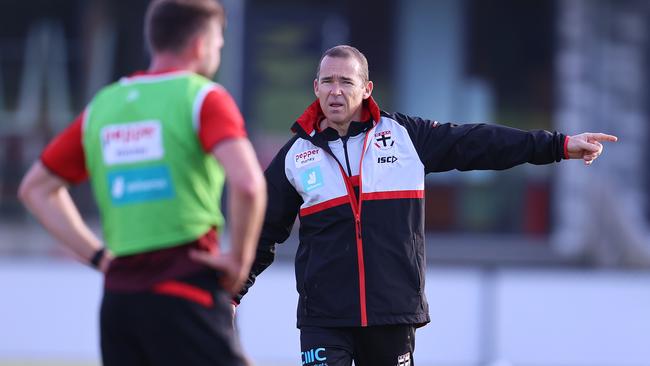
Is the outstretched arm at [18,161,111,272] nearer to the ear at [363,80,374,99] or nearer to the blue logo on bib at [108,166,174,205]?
the blue logo on bib at [108,166,174,205]

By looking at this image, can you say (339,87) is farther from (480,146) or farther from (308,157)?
(480,146)

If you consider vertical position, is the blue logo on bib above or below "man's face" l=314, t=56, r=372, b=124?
below

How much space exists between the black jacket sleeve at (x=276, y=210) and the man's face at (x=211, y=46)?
139 centimetres

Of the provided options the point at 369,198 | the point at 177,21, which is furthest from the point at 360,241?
the point at 177,21

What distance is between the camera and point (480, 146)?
5312 millimetres

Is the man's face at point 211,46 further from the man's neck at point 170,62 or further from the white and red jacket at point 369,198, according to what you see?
the white and red jacket at point 369,198

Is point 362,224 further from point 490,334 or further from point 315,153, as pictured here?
point 490,334

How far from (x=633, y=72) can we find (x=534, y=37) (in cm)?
154

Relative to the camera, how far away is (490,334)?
972 centimetres

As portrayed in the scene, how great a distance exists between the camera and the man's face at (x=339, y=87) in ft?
17.2

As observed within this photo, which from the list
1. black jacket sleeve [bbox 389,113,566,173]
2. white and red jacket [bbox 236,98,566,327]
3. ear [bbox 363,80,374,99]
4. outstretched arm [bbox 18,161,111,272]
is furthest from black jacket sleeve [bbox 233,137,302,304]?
outstretched arm [bbox 18,161,111,272]

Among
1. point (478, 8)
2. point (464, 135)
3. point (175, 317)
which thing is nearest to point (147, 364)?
point (175, 317)

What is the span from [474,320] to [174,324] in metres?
6.10

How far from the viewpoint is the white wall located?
9.62m
